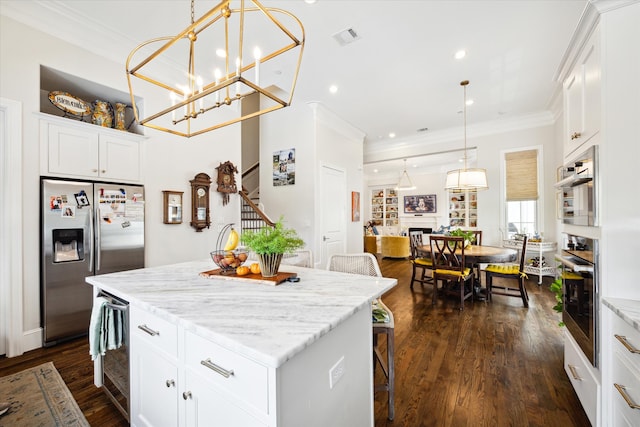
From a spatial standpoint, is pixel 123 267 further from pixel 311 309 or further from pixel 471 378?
pixel 471 378

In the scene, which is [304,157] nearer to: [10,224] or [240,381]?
[10,224]

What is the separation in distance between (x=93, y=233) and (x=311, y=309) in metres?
2.81

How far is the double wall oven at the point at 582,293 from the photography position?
1564 millimetres

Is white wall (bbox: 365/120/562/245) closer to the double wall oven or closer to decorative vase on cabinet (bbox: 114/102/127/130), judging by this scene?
the double wall oven

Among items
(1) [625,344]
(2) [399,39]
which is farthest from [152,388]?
(2) [399,39]

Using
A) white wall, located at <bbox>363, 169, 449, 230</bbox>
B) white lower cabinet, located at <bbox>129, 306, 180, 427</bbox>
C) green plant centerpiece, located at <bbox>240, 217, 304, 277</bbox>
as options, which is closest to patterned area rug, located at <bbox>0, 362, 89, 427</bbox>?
white lower cabinet, located at <bbox>129, 306, 180, 427</bbox>

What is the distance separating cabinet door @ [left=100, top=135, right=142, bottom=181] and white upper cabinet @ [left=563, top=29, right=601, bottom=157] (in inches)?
161

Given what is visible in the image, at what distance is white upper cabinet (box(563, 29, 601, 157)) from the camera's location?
1608 millimetres

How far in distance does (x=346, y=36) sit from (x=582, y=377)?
3469 millimetres

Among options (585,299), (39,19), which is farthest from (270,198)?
(585,299)

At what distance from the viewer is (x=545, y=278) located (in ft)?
16.5

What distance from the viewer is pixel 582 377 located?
1746mm

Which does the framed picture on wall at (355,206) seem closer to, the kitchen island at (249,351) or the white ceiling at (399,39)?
the white ceiling at (399,39)

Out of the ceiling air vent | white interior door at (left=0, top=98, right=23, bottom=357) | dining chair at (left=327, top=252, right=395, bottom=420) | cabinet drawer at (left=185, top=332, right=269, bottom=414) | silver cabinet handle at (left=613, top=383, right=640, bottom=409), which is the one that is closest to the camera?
cabinet drawer at (left=185, top=332, right=269, bottom=414)
